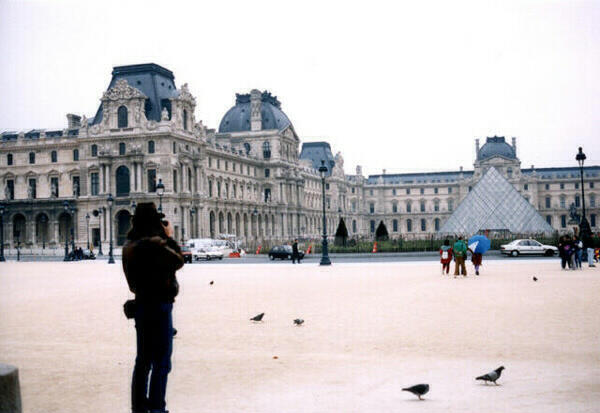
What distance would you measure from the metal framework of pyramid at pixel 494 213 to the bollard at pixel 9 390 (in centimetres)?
5614

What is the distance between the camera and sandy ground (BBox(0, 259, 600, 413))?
639cm

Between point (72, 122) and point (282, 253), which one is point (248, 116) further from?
point (282, 253)

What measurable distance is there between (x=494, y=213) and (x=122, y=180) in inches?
1352

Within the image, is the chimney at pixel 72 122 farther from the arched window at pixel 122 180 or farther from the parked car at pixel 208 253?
the parked car at pixel 208 253

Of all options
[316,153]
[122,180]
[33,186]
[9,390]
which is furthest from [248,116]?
[9,390]

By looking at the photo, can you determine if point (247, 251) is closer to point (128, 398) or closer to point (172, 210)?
point (172, 210)

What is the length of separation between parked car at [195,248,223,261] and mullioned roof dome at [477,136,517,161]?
87190mm

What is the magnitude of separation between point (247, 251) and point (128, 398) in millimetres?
48180

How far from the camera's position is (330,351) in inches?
348

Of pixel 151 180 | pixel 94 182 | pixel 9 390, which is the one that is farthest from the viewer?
pixel 94 182

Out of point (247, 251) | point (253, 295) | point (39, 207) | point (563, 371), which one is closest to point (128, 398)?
point (563, 371)

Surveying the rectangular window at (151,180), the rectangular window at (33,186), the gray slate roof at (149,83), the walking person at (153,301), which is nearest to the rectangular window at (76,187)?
the rectangular window at (33,186)

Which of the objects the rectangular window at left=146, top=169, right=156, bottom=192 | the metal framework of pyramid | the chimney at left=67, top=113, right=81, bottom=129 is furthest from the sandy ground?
the chimney at left=67, top=113, right=81, bottom=129

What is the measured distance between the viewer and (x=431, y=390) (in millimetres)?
6664
